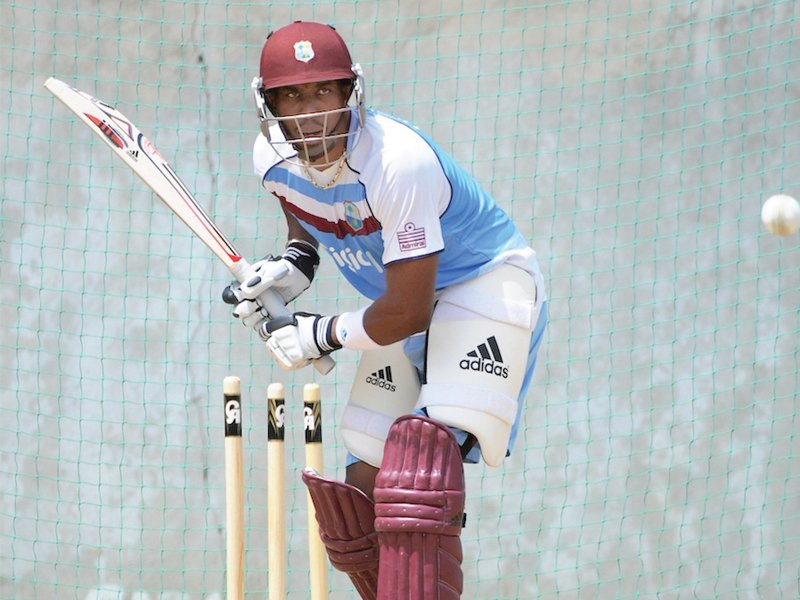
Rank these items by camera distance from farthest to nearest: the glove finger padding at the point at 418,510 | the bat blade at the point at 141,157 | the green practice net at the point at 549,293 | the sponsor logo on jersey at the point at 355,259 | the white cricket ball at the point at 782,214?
the green practice net at the point at 549,293
the white cricket ball at the point at 782,214
the bat blade at the point at 141,157
the sponsor logo on jersey at the point at 355,259
the glove finger padding at the point at 418,510

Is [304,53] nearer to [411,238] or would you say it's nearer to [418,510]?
[411,238]

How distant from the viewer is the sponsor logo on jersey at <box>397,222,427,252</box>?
236 cm

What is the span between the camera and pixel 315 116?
2.38 m

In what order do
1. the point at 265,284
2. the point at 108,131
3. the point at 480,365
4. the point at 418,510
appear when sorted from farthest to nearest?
the point at 108,131, the point at 265,284, the point at 480,365, the point at 418,510

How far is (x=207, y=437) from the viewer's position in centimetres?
438

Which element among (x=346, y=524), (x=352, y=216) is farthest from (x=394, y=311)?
(x=346, y=524)

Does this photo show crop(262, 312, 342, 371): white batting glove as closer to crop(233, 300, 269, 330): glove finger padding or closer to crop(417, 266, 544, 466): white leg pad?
crop(233, 300, 269, 330): glove finger padding

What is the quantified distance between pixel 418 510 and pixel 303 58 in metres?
0.79

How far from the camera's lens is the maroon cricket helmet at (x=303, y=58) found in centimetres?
237

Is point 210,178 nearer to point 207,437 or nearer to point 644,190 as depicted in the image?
point 207,437

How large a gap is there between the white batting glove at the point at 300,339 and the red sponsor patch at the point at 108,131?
0.53m

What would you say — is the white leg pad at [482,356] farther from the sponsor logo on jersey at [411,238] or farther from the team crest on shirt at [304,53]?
the team crest on shirt at [304,53]

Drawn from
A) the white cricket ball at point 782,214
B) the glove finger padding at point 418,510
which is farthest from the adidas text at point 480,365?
the white cricket ball at point 782,214

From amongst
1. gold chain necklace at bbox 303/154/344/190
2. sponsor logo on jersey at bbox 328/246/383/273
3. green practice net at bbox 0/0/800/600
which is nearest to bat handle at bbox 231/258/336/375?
sponsor logo on jersey at bbox 328/246/383/273
